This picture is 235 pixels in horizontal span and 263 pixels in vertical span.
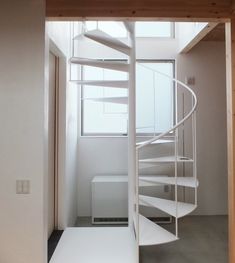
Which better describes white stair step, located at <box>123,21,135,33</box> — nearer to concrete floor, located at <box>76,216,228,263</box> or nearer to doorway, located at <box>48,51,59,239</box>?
doorway, located at <box>48,51,59,239</box>

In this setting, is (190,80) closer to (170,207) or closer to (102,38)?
(102,38)

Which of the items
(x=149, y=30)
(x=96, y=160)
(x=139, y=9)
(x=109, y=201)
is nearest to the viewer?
(x=139, y=9)

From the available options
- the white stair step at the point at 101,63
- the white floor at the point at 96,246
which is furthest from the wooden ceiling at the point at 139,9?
the white floor at the point at 96,246

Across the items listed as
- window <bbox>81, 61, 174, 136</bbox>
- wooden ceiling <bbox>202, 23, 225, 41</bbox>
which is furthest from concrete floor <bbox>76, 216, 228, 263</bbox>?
wooden ceiling <bbox>202, 23, 225, 41</bbox>

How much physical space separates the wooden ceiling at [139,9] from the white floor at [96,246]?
2.24 metres

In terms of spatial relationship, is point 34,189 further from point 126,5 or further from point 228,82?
point 228,82

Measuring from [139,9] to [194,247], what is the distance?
8.57 feet

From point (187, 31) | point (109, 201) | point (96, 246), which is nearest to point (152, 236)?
point (96, 246)

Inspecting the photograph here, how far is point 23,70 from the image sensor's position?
2092mm

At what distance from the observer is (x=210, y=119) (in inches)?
172

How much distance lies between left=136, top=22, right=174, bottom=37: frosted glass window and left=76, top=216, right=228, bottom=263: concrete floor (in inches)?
120

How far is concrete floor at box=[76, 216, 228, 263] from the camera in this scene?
2.80 m

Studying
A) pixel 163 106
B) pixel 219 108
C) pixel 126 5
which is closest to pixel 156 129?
pixel 163 106

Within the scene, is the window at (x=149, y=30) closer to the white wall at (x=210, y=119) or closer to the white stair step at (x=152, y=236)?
the white wall at (x=210, y=119)
